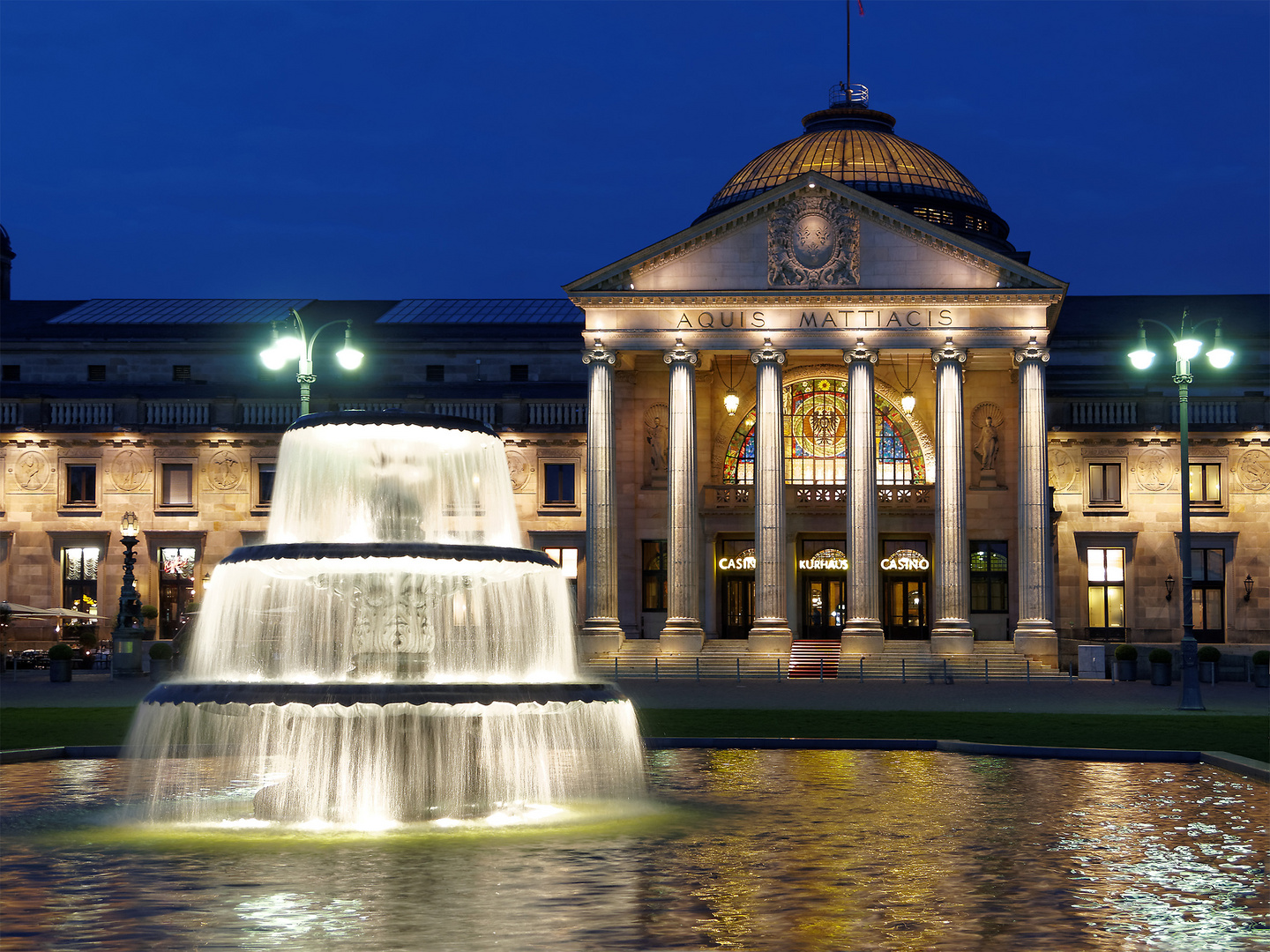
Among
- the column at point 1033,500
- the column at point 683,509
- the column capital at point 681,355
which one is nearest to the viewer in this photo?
the column at point 1033,500

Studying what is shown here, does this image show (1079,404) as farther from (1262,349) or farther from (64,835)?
(64,835)

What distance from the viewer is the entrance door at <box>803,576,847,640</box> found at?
6688 centimetres

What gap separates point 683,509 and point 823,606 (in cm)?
1004

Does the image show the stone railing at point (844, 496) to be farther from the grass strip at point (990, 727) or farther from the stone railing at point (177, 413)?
the grass strip at point (990, 727)

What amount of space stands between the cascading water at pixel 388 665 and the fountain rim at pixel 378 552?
0.02m

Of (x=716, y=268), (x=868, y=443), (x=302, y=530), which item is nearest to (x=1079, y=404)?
(x=868, y=443)

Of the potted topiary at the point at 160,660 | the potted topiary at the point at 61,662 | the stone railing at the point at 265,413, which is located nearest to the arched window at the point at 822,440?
the stone railing at the point at 265,413

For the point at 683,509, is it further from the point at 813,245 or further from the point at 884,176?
the point at 884,176

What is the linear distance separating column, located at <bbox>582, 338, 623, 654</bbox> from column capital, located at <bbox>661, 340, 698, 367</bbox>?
2.26m

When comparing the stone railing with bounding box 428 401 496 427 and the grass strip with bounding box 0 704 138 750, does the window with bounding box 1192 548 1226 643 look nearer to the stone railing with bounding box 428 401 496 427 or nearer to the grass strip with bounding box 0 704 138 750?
the stone railing with bounding box 428 401 496 427

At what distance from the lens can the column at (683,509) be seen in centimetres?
6038

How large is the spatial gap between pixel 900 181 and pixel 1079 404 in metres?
16.1

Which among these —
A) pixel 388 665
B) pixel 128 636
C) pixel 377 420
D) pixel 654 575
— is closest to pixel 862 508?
pixel 654 575

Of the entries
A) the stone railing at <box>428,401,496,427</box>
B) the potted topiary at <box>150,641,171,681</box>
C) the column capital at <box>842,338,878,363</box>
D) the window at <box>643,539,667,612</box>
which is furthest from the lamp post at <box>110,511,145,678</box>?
the column capital at <box>842,338,878,363</box>
